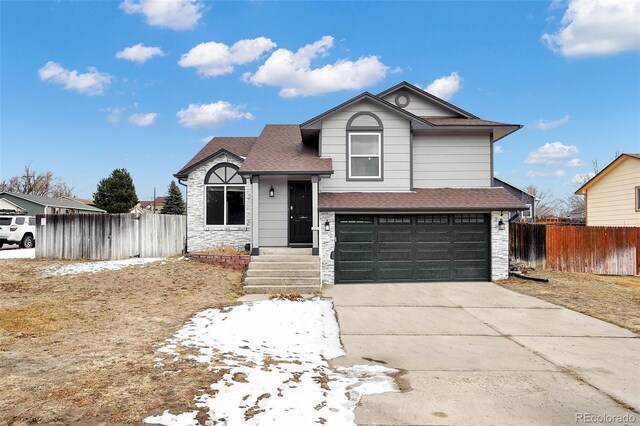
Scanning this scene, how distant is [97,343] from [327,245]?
6795mm

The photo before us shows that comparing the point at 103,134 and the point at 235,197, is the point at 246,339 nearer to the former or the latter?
the point at 235,197

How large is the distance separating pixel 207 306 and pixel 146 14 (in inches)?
475

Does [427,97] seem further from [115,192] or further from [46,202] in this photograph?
[46,202]

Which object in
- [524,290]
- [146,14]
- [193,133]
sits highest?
[146,14]

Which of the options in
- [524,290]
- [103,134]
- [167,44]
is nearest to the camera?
[524,290]

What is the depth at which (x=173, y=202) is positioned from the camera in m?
43.5

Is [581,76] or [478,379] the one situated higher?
[581,76]

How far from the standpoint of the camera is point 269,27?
591 inches

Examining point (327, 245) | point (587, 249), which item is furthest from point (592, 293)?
point (327, 245)

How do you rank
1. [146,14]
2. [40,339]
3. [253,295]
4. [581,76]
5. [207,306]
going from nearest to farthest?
[40,339], [207,306], [253,295], [146,14], [581,76]

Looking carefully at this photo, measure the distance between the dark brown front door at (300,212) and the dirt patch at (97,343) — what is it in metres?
2.73

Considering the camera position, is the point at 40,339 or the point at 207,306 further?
the point at 207,306

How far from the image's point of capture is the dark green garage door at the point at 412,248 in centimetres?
1121

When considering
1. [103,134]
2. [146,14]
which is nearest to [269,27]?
[146,14]
